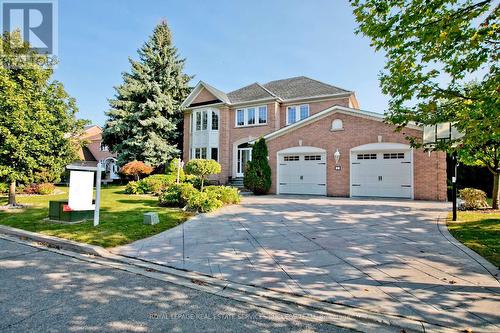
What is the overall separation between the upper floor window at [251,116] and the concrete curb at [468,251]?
14839 millimetres

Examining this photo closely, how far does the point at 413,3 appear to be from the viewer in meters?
5.20

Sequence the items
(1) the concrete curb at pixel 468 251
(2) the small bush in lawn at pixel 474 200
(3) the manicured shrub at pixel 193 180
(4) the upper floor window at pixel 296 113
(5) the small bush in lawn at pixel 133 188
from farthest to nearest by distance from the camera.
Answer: (4) the upper floor window at pixel 296 113 → (3) the manicured shrub at pixel 193 180 → (5) the small bush in lawn at pixel 133 188 → (2) the small bush in lawn at pixel 474 200 → (1) the concrete curb at pixel 468 251

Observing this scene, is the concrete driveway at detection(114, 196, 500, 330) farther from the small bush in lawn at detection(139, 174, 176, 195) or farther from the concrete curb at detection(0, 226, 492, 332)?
the small bush in lawn at detection(139, 174, 176, 195)

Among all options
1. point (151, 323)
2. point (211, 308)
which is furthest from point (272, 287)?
point (151, 323)

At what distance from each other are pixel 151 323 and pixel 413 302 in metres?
3.14

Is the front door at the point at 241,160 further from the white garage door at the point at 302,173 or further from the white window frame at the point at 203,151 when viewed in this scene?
the white garage door at the point at 302,173

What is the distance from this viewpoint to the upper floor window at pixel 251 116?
20.7m

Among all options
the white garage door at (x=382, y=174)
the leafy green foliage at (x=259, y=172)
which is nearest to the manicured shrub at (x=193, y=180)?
the leafy green foliage at (x=259, y=172)

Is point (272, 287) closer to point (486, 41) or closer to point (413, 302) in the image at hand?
point (413, 302)

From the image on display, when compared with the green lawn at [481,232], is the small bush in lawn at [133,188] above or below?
above

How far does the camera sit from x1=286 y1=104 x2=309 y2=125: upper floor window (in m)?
20.0

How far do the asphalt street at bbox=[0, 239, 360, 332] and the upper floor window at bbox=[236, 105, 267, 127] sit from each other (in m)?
17.5

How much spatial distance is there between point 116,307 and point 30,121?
10.7 meters

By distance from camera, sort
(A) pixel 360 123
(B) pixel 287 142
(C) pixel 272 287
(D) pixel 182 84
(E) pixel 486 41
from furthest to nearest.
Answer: (D) pixel 182 84, (B) pixel 287 142, (A) pixel 360 123, (E) pixel 486 41, (C) pixel 272 287
